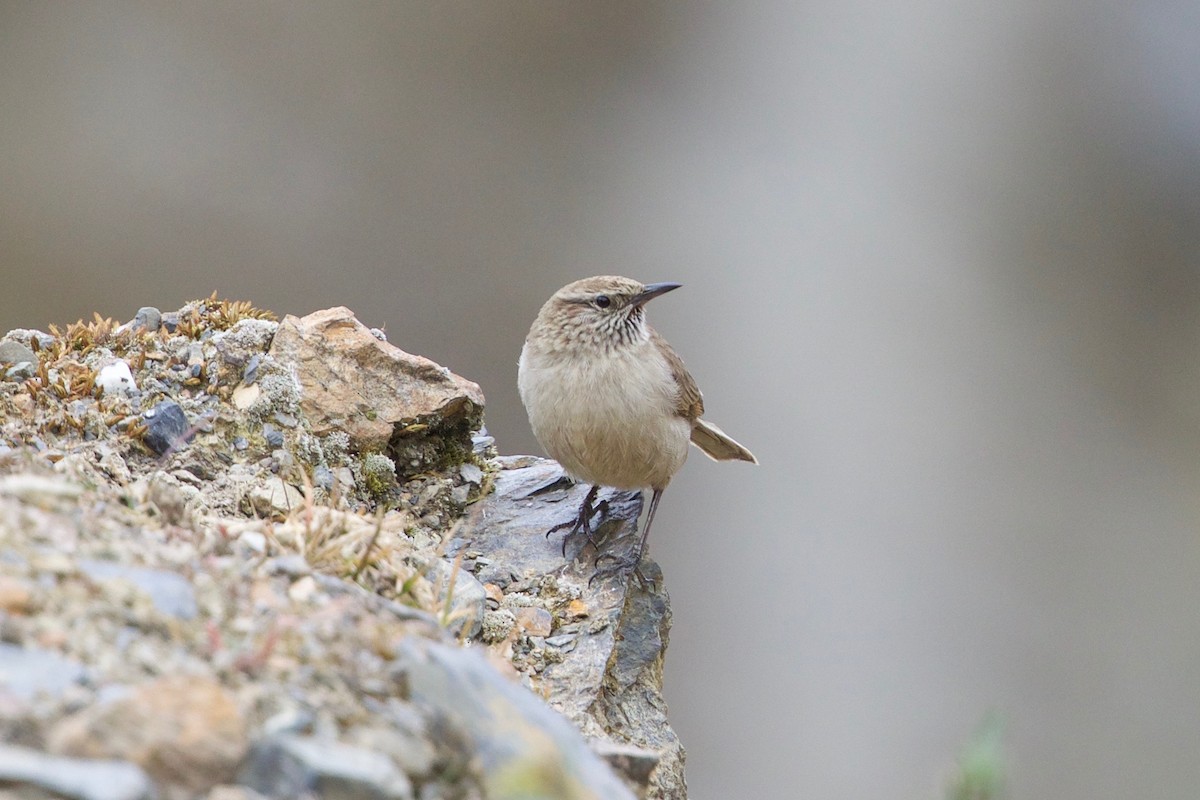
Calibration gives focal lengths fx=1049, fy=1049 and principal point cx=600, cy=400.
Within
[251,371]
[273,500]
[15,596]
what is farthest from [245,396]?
[15,596]

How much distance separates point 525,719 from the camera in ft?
7.54

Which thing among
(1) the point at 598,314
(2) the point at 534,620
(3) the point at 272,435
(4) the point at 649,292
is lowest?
(2) the point at 534,620

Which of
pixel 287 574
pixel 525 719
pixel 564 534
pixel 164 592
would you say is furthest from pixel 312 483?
pixel 525 719

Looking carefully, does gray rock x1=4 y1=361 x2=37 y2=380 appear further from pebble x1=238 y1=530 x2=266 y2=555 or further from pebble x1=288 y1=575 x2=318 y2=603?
pebble x1=288 y1=575 x2=318 y2=603

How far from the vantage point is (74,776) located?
67.8 inches

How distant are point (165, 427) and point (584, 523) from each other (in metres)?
1.89

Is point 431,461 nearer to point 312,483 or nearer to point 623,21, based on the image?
point 312,483

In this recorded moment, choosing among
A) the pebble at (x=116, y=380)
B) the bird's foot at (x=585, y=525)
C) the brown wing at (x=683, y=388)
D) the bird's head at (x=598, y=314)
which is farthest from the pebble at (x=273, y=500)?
the brown wing at (x=683, y=388)

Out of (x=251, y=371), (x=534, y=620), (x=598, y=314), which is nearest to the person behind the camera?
(x=534, y=620)

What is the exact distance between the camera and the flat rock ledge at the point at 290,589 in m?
1.90

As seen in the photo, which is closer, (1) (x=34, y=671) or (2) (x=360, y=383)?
(1) (x=34, y=671)

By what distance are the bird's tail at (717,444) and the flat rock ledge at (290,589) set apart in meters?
0.77

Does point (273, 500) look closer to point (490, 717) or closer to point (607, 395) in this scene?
point (607, 395)

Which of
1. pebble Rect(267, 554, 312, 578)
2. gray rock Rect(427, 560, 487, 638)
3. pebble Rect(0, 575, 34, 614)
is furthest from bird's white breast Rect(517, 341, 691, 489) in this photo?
pebble Rect(0, 575, 34, 614)
